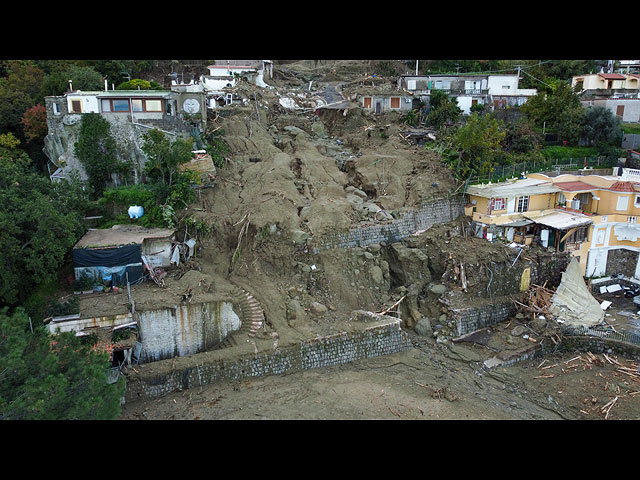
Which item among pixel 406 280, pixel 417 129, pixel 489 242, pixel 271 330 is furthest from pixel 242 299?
pixel 417 129

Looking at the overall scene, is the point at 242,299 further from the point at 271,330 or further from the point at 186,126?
the point at 186,126

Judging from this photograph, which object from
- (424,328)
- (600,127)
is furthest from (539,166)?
(424,328)

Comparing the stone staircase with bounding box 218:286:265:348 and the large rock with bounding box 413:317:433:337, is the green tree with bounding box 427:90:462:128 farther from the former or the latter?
the stone staircase with bounding box 218:286:265:348

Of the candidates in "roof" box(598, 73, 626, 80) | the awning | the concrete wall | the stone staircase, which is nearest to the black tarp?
the concrete wall

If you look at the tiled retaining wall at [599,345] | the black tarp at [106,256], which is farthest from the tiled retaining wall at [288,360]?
the tiled retaining wall at [599,345]

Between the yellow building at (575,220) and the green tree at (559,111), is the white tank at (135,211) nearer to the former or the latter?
the yellow building at (575,220)
